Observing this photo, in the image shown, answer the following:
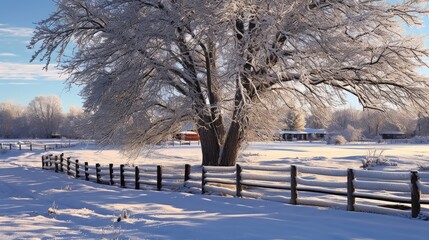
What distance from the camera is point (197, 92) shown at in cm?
1906

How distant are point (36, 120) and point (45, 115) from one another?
15.2 feet

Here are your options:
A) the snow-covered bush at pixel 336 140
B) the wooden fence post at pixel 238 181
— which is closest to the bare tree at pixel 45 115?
the snow-covered bush at pixel 336 140

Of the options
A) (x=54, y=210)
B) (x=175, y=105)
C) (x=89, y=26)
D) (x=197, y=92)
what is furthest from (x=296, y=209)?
(x=89, y=26)

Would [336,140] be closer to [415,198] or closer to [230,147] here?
[230,147]

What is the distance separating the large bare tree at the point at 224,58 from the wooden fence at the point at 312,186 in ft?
8.03

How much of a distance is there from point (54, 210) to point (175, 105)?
988cm

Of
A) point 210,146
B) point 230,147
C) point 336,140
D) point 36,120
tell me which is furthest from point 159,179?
point 36,120

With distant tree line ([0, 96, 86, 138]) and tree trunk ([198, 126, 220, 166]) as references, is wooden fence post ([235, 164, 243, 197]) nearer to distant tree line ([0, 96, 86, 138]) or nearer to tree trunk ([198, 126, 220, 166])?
tree trunk ([198, 126, 220, 166])

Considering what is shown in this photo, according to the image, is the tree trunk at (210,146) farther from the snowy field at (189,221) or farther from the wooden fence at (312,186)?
the snowy field at (189,221)

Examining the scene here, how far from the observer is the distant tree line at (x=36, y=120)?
512 ft

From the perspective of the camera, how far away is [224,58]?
16562 millimetres

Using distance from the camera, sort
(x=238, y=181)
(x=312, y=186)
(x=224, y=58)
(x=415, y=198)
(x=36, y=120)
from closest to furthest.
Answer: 1. (x=415, y=198)
2. (x=312, y=186)
3. (x=238, y=181)
4. (x=224, y=58)
5. (x=36, y=120)

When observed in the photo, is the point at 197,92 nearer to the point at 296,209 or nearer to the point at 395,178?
the point at 296,209

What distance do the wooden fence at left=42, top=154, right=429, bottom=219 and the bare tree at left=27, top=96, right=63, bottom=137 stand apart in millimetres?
143743
